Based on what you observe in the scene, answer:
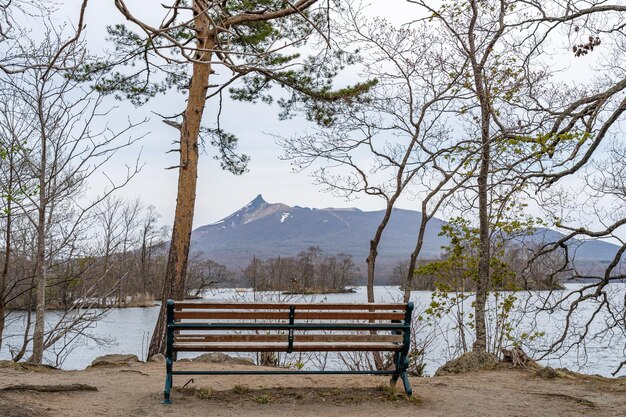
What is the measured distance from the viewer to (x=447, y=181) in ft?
34.2

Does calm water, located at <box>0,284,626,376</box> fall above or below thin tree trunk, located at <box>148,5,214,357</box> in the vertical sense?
below

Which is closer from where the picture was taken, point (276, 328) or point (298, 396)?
point (276, 328)

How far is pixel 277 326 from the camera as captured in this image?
487cm

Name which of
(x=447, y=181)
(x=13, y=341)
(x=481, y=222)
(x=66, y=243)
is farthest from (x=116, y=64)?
(x=13, y=341)

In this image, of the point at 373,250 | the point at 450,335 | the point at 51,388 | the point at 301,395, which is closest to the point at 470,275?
the point at 373,250

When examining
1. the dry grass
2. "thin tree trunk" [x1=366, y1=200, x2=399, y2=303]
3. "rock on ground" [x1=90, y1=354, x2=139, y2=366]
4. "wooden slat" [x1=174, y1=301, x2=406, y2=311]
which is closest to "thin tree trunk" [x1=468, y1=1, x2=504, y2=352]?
"thin tree trunk" [x1=366, y1=200, x2=399, y2=303]

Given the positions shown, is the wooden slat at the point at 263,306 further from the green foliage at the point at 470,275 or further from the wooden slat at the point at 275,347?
the green foliage at the point at 470,275

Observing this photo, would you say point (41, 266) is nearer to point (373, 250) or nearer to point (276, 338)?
point (373, 250)

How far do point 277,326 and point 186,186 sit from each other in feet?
17.6

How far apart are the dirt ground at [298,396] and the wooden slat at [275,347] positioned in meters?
0.38

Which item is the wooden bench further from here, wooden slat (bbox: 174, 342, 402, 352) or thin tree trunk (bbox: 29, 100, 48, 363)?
thin tree trunk (bbox: 29, 100, 48, 363)

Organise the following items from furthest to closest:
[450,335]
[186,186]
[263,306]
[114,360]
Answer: [450,335] < [186,186] < [114,360] < [263,306]

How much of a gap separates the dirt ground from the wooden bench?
219mm

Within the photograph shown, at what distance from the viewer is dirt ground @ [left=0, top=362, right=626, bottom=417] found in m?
4.55
